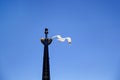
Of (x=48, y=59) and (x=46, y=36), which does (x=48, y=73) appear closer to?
(x=48, y=59)

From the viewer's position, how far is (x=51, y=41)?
47.5 metres

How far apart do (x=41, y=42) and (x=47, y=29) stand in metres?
2.15

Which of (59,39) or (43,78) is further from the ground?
(59,39)

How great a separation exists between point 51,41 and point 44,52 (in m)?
1.77

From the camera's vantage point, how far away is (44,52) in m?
47.0

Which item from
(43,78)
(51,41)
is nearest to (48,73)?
(43,78)

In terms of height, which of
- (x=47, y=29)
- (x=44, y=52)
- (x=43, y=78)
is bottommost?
(x=43, y=78)

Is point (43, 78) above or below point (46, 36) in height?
below

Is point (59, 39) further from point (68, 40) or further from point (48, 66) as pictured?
point (48, 66)

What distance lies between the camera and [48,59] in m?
46.8

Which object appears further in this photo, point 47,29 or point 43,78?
point 47,29

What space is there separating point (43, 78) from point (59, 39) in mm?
6085

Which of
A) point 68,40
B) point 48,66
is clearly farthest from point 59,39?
point 48,66

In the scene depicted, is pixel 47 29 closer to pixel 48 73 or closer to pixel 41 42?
pixel 41 42
